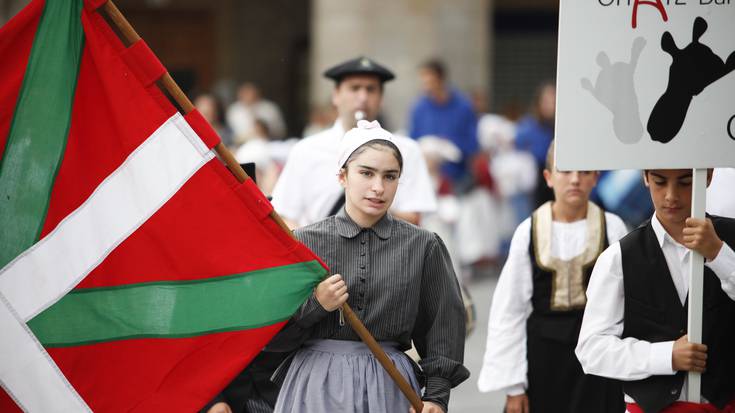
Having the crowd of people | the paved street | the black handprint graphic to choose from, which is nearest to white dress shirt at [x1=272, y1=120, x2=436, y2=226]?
the crowd of people

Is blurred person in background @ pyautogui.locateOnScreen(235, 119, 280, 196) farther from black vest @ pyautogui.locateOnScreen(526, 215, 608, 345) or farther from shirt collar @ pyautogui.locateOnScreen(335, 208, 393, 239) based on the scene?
shirt collar @ pyautogui.locateOnScreen(335, 208, 393, 239)

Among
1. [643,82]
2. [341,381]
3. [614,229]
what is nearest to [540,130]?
[614,229]

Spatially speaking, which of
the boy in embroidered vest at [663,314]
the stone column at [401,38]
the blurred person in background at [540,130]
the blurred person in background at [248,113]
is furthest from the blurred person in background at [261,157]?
the boy in embroidered vest at [663,314]

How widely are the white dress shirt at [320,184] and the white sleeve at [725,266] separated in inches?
101

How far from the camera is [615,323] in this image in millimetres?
4500

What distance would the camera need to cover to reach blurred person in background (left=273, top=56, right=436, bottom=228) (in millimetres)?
6617

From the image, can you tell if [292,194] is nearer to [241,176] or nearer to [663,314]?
[241,176]

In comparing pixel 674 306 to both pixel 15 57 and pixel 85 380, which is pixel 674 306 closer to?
pixel 85 380

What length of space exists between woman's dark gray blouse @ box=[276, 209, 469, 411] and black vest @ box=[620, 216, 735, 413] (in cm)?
66

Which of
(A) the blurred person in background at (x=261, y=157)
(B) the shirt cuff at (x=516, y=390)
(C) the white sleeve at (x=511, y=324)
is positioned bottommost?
(A) the blurred person in background at (x=261, y=157)

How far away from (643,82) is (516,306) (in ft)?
4.75

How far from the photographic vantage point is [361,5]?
664 inches

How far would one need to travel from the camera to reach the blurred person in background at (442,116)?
44.3 feet

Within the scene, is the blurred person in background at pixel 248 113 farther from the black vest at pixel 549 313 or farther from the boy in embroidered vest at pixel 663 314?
the boy in embroidered vest at pixel 663 314
